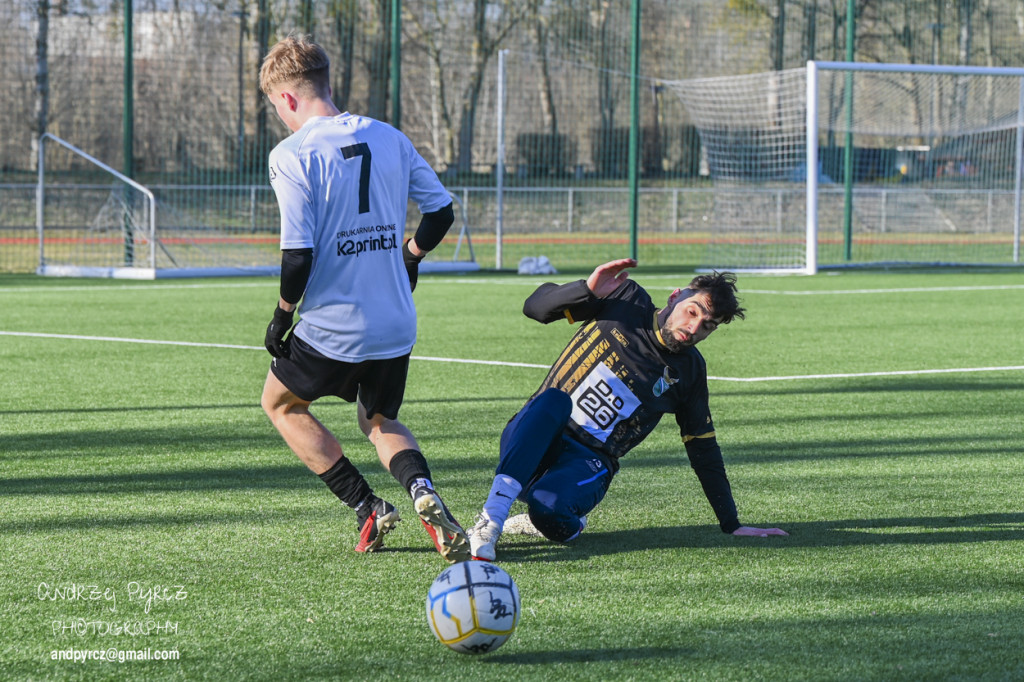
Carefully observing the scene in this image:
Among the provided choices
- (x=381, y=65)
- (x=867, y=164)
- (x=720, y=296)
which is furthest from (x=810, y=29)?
(x=720, y=296)

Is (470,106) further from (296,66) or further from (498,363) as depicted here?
(296,66)

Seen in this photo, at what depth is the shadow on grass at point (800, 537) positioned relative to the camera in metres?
4.27

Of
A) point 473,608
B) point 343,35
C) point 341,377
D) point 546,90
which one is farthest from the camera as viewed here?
point 546,90

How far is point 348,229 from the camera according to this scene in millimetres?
4078

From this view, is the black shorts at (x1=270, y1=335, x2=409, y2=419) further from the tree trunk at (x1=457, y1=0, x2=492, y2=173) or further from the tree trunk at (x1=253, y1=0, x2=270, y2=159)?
the tree trunk at (x1=457, y1=0, x2=492, y2=173)

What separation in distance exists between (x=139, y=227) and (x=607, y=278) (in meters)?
14.4

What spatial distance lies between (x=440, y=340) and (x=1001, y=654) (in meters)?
7.51

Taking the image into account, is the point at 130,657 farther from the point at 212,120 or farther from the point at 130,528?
the point at 212,120

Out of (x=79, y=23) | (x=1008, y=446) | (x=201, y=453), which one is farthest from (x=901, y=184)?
(x=201, y=453)

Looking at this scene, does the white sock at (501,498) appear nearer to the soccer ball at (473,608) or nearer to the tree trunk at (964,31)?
the soccer ball at (473,608)

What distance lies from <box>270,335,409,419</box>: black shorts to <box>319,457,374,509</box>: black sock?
221 millimetres

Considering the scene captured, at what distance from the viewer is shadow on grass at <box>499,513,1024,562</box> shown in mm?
4270

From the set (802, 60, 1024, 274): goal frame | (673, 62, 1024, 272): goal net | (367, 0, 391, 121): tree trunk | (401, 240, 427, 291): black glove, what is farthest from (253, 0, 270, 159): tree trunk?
(401, 240, 427, 291): black glove

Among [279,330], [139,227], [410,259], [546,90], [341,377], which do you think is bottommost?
[341,377]
